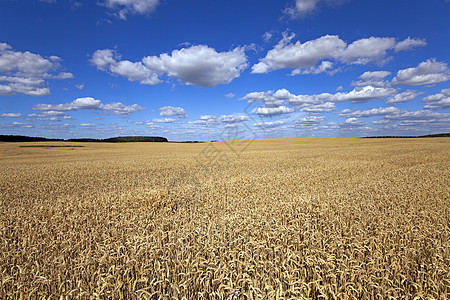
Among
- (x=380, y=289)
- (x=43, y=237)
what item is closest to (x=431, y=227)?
(x=380, y=289)

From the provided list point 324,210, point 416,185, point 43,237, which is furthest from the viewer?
point 416,185

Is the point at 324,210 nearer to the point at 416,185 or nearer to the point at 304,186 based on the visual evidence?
the point at 304,186

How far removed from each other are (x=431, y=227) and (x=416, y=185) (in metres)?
5.16

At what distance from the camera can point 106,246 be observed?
3.73 metres

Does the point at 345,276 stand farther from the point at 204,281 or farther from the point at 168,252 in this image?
the point at 168,252

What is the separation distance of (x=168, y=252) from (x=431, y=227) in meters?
5.11

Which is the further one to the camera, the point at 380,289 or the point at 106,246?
the point at 106,246

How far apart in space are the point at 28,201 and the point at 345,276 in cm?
903

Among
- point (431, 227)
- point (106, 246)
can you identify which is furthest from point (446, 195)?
point (106, 246)

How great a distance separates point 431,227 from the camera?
451cm

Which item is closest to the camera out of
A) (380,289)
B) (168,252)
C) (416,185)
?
(380,289)

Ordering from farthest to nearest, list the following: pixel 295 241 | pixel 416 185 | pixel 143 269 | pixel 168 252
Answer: pixel 416 185
pixel 295 241
pixel 168 252
pixel 143 269

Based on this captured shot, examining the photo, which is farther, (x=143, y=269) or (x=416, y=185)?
(x=416, y=185)

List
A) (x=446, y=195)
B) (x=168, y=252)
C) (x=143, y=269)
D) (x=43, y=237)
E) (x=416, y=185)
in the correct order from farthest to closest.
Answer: (x=416, y=185)
(x=446, y=195)
(x=43, y=237)
(x=168, y=252)
(x=143, y=269)
